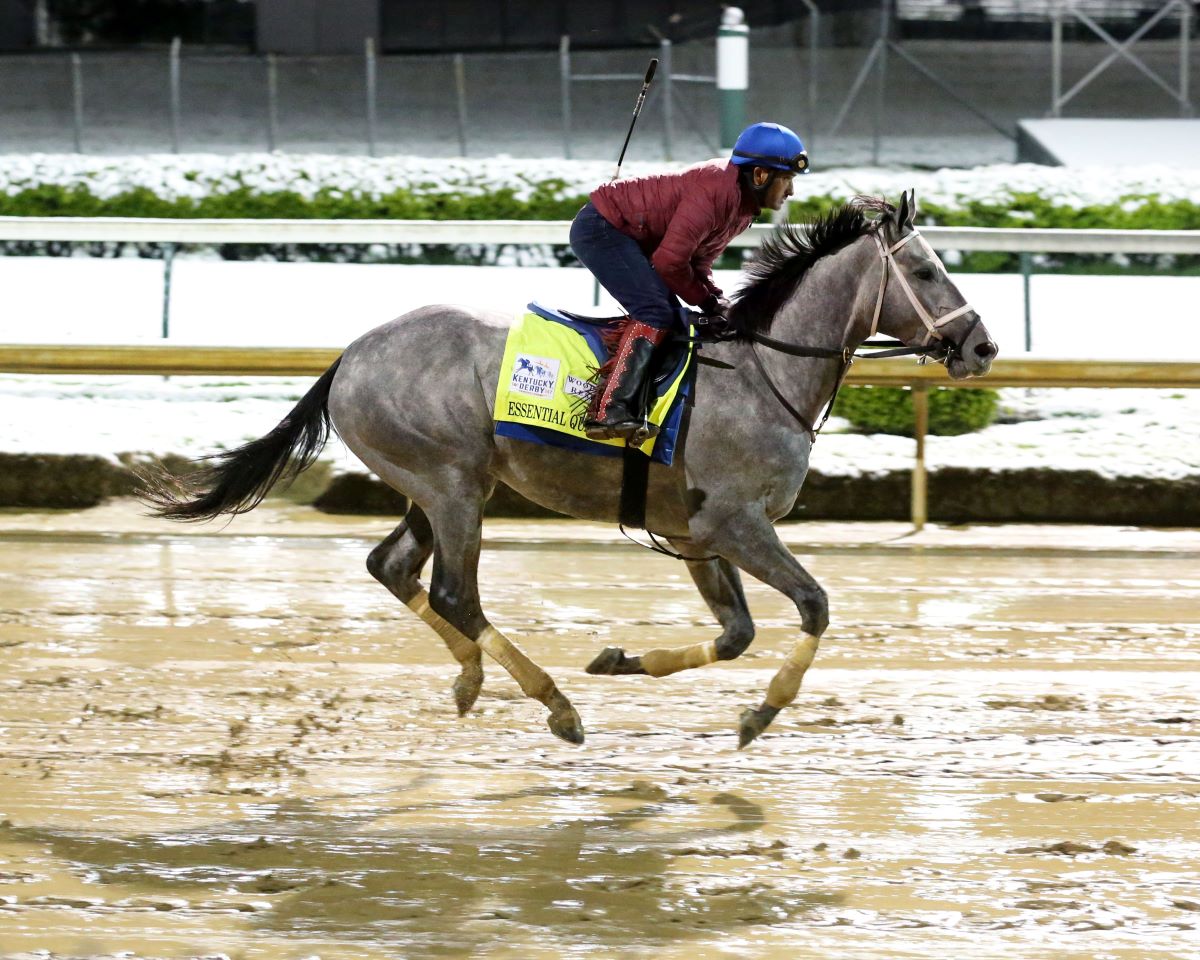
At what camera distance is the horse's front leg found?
512cm

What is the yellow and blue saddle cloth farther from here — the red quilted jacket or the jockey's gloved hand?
the red quilted jacket

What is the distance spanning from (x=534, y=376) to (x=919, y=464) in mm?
3731

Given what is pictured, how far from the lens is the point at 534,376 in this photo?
5.46 meters

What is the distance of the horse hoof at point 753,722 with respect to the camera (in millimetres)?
5137

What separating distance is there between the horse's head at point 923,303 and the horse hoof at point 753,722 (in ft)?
3.99

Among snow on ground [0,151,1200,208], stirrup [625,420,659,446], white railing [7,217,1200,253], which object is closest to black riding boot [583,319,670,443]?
stirrup [625,420,659,446]

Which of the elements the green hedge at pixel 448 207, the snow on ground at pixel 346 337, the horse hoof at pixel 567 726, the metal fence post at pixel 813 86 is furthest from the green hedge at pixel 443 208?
the horse hoof at pixel 567 726

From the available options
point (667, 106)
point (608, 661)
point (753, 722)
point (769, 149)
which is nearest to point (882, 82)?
point (667, 106)

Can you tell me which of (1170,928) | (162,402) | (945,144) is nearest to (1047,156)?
(945,144)

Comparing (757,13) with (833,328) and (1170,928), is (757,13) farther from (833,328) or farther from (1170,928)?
(1170,928)

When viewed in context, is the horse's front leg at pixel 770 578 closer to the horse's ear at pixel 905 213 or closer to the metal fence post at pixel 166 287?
the horse's ear at pixel 905 213


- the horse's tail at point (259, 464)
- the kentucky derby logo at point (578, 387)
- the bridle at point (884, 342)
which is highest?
the bridle at point (884, 342)

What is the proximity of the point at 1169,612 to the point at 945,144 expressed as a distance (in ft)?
32.6

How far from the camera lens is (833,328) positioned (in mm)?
A: 5438
